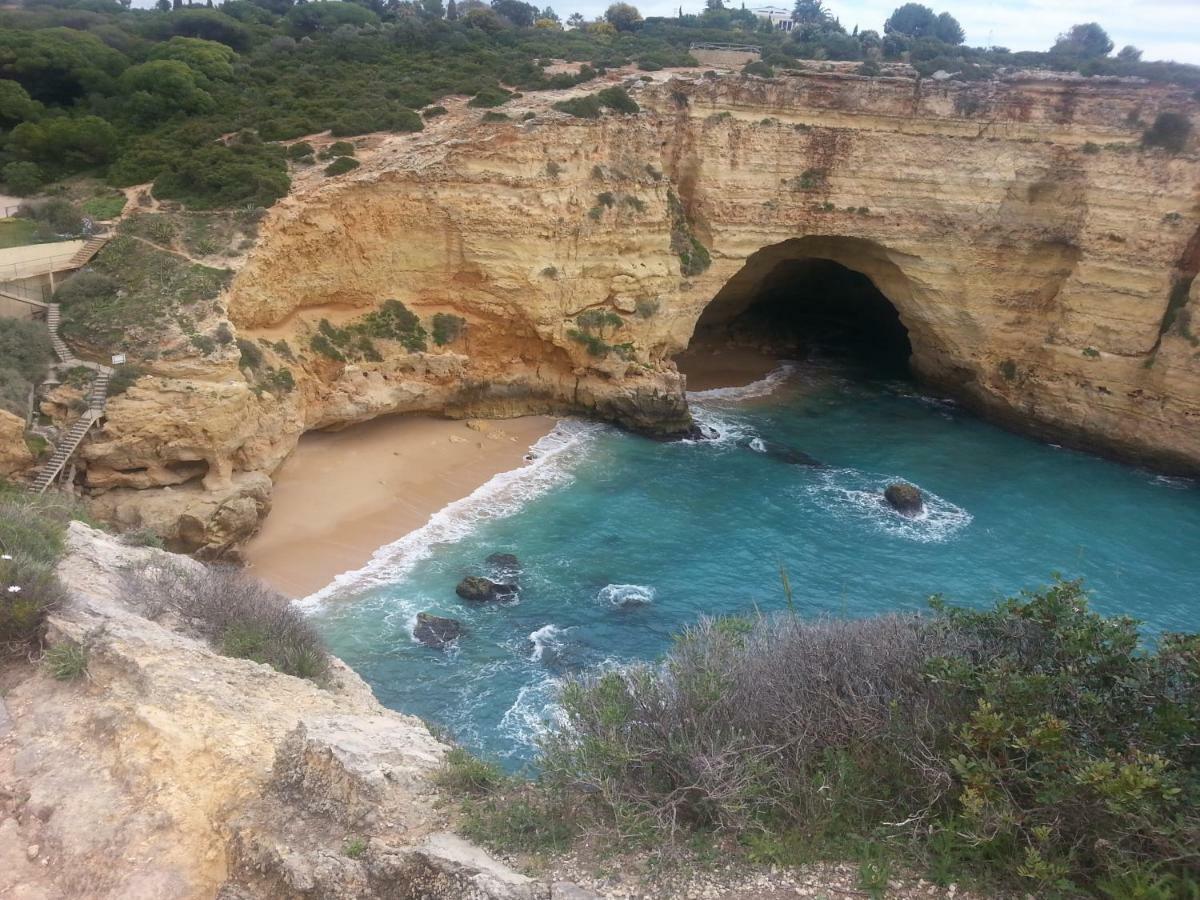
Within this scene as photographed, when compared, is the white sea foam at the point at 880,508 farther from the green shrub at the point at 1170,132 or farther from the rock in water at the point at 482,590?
the green shrub at the point at 1170,132

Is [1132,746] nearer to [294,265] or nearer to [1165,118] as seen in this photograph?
[294,265]

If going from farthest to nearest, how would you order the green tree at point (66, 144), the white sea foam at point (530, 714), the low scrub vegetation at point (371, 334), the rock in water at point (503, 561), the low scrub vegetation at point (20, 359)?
the green tree at point (66, 144), the low scrub vegetation at point (371, 334), the rock in water at point (503, 561), the low scrub vegetation at point (20, 359), the white sea foam at point (530, 714)

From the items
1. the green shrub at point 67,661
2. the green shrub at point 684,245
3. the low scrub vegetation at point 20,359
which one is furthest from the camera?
the green shrub at point 684,245

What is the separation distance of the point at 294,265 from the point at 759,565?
676 inches

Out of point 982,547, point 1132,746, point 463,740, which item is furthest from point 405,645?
point 982,547

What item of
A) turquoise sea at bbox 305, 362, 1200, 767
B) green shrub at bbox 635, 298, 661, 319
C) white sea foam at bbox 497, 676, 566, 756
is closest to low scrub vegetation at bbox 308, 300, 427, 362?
turquoise sea at bbox 305, 362, 1200, 767

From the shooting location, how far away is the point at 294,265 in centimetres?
2556

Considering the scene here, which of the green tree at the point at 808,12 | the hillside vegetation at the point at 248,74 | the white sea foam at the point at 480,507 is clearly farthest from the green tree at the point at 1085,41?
the white sea foam at the point at 480,507

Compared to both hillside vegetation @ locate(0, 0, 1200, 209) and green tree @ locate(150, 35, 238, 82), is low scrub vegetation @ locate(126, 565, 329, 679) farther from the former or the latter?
green tree @ locate(150, 35, 238, 82)

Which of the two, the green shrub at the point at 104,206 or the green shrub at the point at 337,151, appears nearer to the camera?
the green shrub at the point at 104,206

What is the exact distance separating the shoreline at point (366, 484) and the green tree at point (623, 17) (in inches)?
1870

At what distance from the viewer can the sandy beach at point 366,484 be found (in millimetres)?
21625

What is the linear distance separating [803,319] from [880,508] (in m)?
19.2

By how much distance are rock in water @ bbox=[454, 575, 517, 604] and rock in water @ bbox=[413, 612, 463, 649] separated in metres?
1.02
